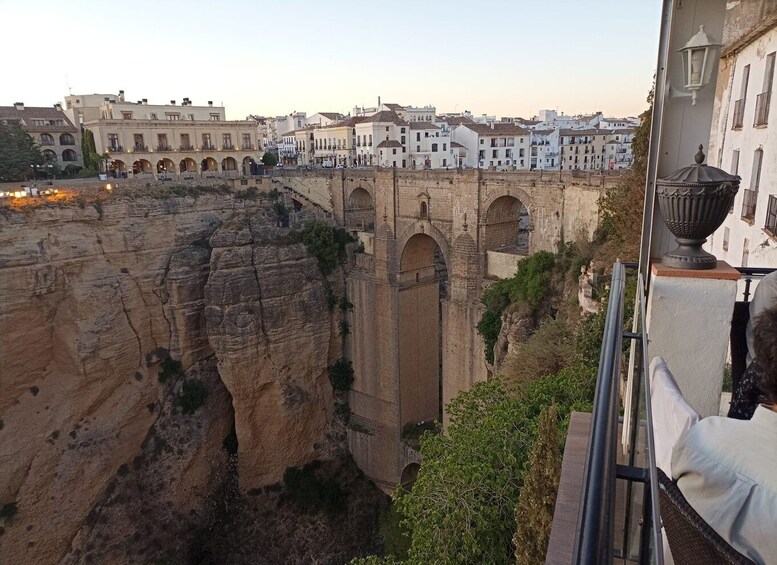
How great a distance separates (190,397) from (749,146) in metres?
18.6

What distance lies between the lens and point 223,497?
20.9 metres

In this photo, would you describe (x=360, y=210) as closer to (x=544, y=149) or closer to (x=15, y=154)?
(x=15, y=154)

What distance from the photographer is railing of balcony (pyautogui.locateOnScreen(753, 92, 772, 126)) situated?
8773 millimetres

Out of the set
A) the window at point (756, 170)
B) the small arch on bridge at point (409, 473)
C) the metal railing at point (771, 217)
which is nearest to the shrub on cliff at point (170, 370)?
the small arch on bridge at point (409, 473)

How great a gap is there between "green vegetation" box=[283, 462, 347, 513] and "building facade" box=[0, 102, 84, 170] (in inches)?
890

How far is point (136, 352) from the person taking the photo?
20.1 m

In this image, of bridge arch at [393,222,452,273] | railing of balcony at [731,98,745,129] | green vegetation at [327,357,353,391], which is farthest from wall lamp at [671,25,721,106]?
green vegetation at [327,357,353,391]

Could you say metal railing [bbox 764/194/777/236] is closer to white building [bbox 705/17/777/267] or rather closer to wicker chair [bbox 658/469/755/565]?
white building [bbox 705/17/777/267]

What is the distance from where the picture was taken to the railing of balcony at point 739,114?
10062 millimetres

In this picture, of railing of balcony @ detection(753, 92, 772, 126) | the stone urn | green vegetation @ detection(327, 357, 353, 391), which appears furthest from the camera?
green vegetation @ detection(327, 357, 353, 391)

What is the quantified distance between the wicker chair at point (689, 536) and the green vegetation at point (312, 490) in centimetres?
2088

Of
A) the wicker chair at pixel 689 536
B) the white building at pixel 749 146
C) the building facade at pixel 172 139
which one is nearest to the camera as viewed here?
the wicker chair at pixel 689 536

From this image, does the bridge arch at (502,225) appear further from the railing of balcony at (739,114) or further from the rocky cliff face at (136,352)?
the railing of balcony at (739,114)

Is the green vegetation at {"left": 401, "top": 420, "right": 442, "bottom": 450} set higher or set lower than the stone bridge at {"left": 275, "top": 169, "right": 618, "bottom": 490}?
lower
